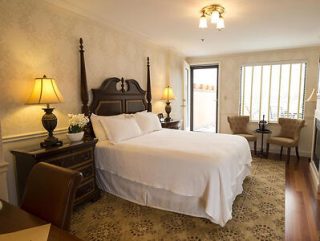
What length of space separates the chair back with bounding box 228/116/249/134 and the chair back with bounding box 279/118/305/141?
0.76 metres

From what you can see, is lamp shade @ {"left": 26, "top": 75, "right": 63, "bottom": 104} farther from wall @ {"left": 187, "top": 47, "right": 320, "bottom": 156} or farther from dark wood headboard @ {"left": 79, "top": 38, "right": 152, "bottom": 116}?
wall @ {"left": 187, "top": 47, "right": 320, "bottom": 156}

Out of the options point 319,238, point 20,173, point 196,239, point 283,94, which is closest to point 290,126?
point 283,94

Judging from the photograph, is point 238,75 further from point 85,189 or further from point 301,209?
point 85,189

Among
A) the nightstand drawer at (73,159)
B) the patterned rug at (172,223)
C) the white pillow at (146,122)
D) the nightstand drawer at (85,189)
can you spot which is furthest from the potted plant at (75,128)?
the white pillow at (146,122)

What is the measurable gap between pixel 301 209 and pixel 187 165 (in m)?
1.60

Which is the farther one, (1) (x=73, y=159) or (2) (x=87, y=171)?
(2) (x=87, y=171)

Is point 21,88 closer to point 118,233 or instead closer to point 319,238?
point 118,233

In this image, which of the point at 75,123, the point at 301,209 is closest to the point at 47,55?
the point at 75,123

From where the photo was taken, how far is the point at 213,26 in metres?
3.57

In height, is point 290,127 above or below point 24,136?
below

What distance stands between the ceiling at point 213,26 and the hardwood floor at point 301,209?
8.19ft

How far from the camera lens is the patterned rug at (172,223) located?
7.06 feet

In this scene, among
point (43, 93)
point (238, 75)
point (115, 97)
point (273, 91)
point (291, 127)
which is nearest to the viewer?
point (43, 93)

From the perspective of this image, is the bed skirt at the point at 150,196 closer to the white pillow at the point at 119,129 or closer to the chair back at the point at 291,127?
the white pillow at the point at 119,129
